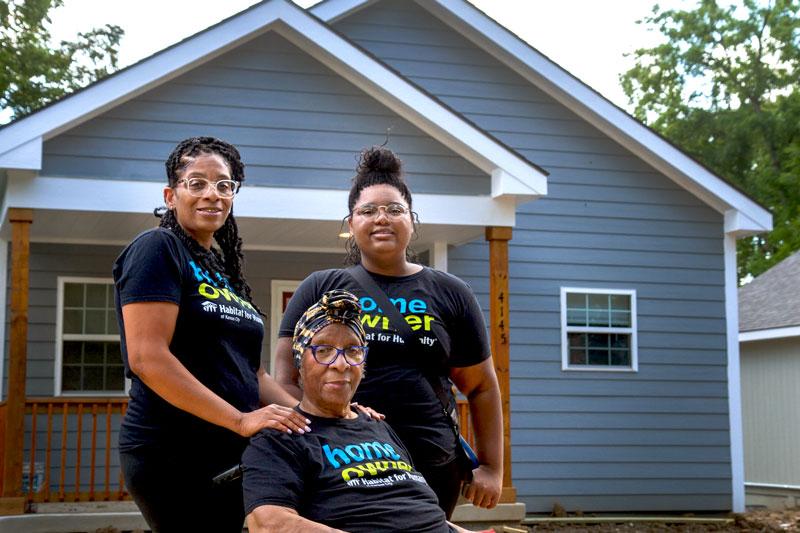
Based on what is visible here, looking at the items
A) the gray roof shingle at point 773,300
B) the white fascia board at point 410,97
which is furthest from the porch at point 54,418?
the gray roof shingle at point 773,300

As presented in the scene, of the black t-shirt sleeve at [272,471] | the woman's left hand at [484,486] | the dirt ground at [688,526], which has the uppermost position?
the black t-shirt sleeve at [272,471]

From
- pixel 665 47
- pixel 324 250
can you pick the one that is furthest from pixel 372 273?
pixel 665 47

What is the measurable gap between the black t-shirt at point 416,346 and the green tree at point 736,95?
23.0 meters

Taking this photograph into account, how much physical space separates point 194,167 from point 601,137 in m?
8.75

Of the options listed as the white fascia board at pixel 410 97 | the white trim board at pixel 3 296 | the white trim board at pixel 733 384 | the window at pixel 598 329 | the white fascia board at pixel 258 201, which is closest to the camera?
the white fascia board at pixel 258 201

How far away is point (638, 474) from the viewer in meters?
11.0

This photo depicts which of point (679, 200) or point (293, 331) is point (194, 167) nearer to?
point (293, 331)

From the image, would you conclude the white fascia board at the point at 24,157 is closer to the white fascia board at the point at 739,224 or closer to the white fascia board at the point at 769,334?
the white fascia board at the point at 739,224

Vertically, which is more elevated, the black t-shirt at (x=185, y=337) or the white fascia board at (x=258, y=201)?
the white fascia board at (x=258, y=201)

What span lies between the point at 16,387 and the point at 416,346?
542cm

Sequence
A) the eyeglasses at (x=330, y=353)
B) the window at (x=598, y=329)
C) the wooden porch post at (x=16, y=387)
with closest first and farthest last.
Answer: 1. the eyeglasses at (x=330, y=353)
2. the wooden porch post at (x=16, y=387)
3. the window at (x=598, y=329)

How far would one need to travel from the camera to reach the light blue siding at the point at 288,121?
350 inches

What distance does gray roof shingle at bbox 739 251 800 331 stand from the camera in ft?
50.9

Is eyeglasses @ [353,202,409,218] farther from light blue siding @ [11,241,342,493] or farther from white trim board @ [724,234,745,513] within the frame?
white trim board @ [724,234,745,513]
